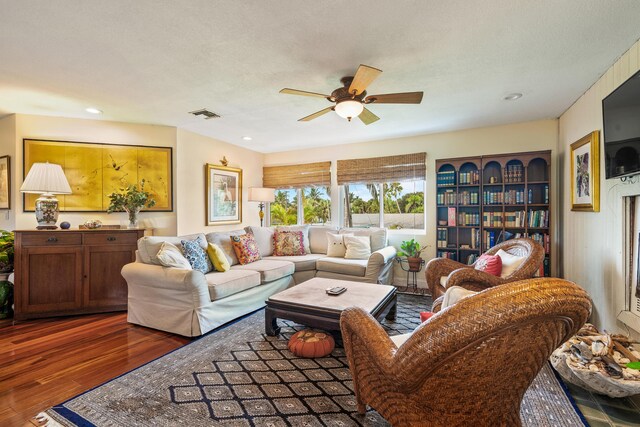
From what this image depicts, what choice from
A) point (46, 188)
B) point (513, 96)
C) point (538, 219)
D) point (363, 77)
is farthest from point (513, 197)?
point (46, 188)

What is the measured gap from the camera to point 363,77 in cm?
205

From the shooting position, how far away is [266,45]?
2.07 m

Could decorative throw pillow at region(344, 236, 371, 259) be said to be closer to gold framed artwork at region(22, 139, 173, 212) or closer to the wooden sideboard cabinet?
gold framed artwork at region(22, 139, 173, 212)

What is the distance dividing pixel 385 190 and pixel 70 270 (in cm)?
438

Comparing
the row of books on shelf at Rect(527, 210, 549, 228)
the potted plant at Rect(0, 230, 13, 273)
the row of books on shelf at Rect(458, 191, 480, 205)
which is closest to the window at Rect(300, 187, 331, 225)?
the row of books on shelf at Rect(458, 191, 480, 205)

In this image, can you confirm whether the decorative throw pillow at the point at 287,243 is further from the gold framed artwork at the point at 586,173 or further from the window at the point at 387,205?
the gold framed artwork at the point at 586,173

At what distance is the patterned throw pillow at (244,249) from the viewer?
388 centimetres

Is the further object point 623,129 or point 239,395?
point 623,129

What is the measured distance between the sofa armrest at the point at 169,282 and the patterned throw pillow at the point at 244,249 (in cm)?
107

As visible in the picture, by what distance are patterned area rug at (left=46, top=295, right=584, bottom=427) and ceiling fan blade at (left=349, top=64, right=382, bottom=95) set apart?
210 centimetres

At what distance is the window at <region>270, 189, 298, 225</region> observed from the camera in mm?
5797

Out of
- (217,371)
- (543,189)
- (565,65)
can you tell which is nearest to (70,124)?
(217,371)

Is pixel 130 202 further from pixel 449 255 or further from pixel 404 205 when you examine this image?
pixel 449 255

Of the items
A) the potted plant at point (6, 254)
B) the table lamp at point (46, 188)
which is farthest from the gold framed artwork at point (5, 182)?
the table lamp at point (46, 188)
